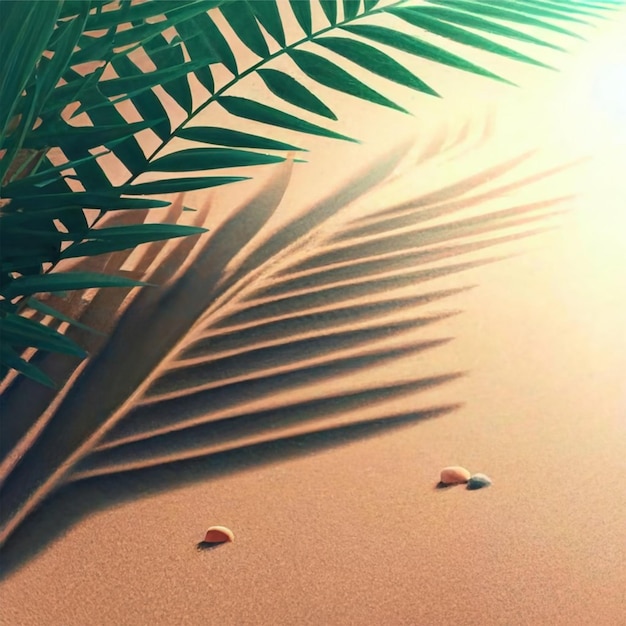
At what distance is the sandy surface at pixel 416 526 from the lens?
0.51 m

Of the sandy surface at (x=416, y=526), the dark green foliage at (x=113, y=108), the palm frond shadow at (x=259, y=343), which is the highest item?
the dark green foliage at (x=113, y=108)

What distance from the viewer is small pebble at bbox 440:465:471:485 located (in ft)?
1.94

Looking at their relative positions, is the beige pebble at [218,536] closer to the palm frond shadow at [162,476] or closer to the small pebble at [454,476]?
the palm frond shadow at [162,476]

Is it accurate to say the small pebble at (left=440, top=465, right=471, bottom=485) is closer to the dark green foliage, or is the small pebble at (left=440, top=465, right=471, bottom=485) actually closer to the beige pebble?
the beige pebble

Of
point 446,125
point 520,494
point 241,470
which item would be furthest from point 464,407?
point 446,125

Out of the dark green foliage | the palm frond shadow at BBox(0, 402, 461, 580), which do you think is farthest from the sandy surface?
the dark green foliage

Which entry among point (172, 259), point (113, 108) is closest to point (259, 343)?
point (172, 259)

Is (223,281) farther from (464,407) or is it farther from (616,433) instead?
(616,433)

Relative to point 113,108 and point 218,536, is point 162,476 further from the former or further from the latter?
point 113,108

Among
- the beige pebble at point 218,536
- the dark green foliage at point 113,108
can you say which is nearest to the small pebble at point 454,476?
the beige pebble at point 218,536

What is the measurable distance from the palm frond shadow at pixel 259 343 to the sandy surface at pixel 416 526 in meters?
0.02

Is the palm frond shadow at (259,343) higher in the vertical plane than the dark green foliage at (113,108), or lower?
lower

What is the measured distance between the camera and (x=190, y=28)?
0.77m

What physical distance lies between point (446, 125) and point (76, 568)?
2.39 ft
